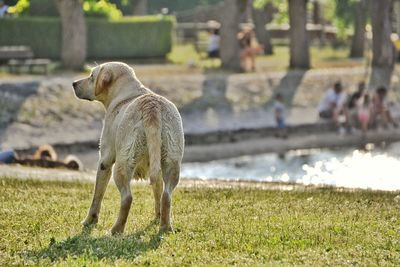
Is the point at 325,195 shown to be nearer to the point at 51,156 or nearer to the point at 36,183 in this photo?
the point at 36,183

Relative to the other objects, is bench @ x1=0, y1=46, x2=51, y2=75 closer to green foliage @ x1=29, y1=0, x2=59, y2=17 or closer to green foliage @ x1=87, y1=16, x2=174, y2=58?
green foliage @ x1=87, y1=16, x2=174, y2=58

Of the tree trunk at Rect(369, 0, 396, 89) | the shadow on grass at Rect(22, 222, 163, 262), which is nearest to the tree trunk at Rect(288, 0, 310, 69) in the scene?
the tree trunk at Rect(369, 0, 396, 89)

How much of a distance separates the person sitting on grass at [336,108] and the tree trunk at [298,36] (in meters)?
7.26

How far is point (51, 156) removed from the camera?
2261cm

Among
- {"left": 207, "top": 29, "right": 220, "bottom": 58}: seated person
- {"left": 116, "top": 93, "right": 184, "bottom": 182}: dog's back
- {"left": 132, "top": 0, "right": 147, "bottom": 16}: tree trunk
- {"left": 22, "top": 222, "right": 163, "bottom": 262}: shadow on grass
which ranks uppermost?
{"left": 116, "top": 93, "right": 184, "bottom": 182}: dog's back

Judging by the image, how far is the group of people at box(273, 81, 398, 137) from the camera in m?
32.9

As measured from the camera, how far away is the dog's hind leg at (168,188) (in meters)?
10.9

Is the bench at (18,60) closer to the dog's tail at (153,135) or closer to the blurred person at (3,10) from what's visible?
the blurred person at (3,10)

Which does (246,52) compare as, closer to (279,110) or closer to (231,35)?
(231,35)

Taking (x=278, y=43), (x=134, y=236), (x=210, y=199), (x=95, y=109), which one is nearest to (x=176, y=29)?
(x=278, y=43)

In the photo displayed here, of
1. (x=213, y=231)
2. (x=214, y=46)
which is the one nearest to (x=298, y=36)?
(x=214, y=46)

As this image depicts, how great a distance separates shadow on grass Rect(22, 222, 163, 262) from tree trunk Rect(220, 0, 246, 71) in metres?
28.8

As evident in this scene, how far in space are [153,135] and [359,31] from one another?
4081 cm

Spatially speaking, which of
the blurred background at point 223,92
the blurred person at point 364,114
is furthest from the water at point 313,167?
the blurred person at point 364,114
